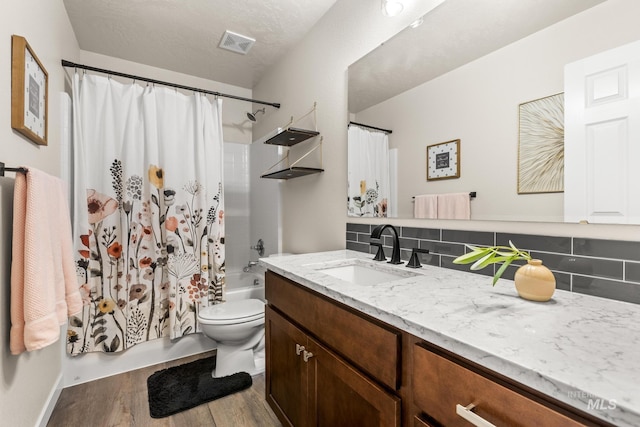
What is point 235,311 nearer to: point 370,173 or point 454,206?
point 370,173

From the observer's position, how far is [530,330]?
0.60 metres

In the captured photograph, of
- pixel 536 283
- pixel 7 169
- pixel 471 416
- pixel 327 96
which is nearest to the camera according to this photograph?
pixel 471 416

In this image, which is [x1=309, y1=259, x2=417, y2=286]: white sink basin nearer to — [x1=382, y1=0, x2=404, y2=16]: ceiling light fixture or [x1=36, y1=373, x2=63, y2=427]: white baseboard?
[x1=382, y1=0, x2=404, y2=16]: ceiling light fixture

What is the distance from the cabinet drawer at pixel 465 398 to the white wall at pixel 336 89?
25.0 inches

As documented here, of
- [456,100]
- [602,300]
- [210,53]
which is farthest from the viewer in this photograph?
[210,53]

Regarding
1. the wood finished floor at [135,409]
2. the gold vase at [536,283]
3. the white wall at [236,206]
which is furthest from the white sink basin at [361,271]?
the white wall at [236,206]

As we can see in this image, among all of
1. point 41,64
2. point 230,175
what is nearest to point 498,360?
point 41,64

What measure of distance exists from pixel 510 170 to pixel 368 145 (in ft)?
2.47

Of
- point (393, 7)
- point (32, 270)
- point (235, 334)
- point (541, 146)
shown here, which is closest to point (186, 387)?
point (235, 334)

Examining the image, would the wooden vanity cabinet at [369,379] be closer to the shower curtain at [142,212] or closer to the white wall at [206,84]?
the shower curtain at [142,212]

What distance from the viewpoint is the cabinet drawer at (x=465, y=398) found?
457 millimetres

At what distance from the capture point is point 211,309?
79.3 inches

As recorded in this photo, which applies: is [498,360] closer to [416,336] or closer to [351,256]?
[416,336]

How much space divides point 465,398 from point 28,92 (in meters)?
1.86
